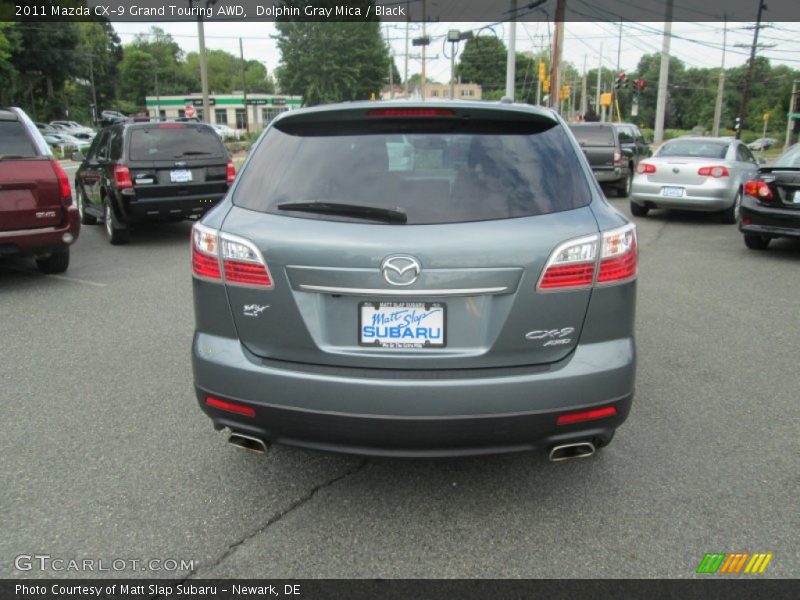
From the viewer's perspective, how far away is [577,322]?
264 centimetres

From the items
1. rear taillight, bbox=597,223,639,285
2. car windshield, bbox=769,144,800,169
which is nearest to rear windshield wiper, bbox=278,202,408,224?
rear taillight, bbox=597,223,639,285

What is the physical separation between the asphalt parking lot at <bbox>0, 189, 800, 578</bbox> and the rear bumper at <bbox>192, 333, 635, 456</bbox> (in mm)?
451

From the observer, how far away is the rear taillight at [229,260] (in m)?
2.67

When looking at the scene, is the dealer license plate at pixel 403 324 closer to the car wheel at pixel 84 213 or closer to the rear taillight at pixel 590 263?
the rear taillight at pixel 590 263

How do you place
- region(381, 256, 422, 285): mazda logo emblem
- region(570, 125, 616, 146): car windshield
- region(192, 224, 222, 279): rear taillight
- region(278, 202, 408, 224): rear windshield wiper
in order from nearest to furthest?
region(381, 256, 422, 285): mazda logo emblem, region(278, 202, 408, 224): rear windshield wiper, region(192, 224, 222, 279): rear taillight, region(570, 125, 616, 146): car windshield

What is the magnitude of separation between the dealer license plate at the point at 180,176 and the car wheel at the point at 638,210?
8.42 meters

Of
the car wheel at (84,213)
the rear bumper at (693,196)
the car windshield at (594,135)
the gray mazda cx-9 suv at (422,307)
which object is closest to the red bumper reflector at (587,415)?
the gray mazda cx-9 suv at (422,307)

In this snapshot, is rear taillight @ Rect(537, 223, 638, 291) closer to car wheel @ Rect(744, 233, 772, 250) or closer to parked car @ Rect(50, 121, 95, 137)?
car wheel @ Rect(744, 233, 772, 250)

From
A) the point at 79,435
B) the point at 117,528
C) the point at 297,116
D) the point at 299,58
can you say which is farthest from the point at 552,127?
the point at 299,58

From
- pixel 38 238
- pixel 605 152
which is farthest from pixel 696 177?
pixel 38 238

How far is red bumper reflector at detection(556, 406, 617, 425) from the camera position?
2607 millimetres

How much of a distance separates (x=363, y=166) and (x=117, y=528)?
1.85 m

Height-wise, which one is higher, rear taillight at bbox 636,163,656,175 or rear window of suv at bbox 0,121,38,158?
rear window of suv at bbox 0,121,38,158

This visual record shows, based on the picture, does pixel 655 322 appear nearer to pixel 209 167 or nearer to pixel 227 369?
pixel 227 369
